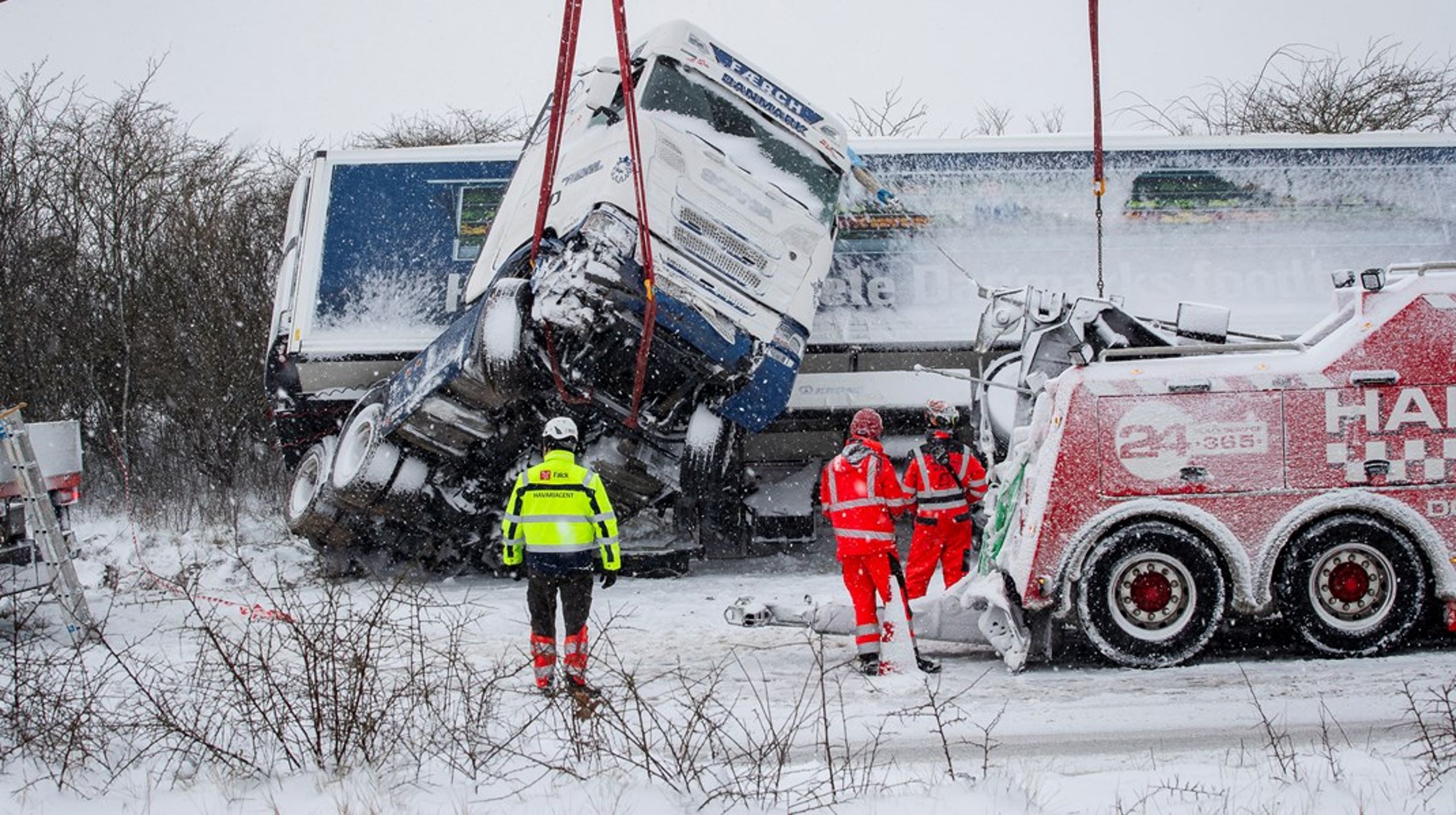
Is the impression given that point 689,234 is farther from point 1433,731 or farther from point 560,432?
point 1433,731

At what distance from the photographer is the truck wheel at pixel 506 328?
344 inches

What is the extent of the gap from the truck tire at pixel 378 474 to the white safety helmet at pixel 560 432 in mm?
3497

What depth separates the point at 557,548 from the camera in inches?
260

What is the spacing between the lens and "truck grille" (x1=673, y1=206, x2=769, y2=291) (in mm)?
9078

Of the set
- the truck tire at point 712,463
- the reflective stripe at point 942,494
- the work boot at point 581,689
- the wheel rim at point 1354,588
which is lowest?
the work boot at point 581,689

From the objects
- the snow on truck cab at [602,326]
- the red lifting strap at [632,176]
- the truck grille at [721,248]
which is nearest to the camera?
the red lifting strap at [632,176]

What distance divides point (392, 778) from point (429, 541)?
6.56 m

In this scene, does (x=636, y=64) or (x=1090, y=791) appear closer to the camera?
(x=1090, y=791)

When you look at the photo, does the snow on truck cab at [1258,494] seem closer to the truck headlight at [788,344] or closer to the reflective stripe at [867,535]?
the reflective stripe at [867,535]

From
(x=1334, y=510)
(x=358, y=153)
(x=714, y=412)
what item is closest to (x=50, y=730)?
(x=714, y=412)

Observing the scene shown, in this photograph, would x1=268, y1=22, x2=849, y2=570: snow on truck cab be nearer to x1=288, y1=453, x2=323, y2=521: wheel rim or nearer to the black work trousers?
x1=288, y1=453, x2=323, y2=521: wheel rim

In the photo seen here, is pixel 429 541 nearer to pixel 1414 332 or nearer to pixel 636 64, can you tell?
pixel 636 64

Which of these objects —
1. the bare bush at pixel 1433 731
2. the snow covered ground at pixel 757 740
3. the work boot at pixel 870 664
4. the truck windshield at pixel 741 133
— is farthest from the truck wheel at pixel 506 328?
the bare bush at pixel 1433 731

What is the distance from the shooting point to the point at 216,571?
11664 millimetres
